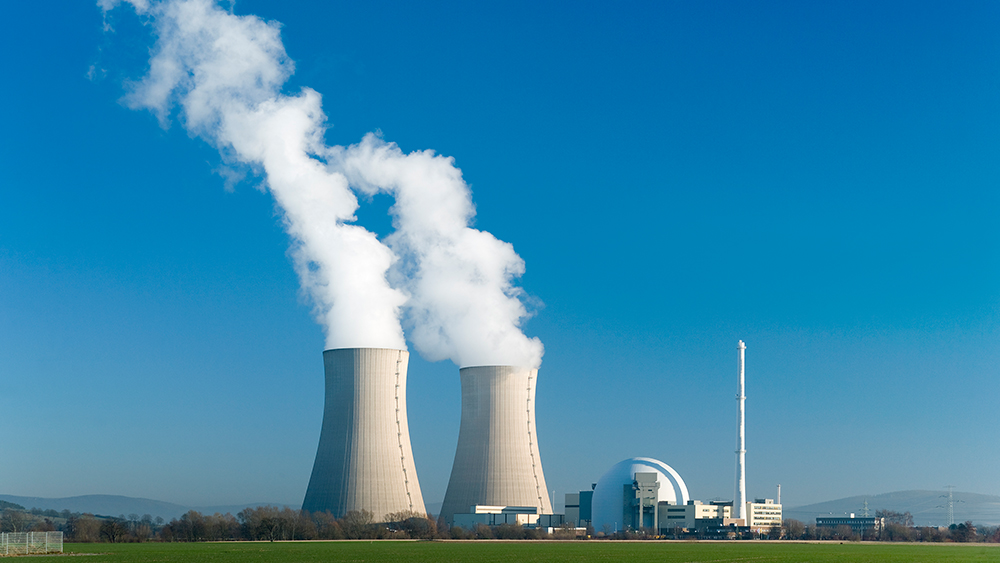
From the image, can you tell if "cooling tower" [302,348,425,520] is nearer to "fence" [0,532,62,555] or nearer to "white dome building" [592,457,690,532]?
"fence" [0,532,62,555]

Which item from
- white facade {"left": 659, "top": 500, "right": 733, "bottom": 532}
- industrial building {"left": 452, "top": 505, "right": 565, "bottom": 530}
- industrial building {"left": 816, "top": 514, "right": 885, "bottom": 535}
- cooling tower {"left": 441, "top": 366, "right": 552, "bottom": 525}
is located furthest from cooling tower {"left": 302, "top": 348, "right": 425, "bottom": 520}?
industrial building {"left": 816, "top": 514, "right": 885, "bottom": 535}

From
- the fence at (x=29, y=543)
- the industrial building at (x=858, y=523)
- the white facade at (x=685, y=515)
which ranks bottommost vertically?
the industrial building at (x=858, y=523)

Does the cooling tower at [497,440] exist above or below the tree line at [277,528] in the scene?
above

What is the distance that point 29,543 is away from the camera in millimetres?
29094

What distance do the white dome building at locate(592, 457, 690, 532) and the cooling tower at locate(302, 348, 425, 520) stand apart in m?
21.6

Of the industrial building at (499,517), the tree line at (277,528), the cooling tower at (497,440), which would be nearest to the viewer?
the tree line at (277,528)

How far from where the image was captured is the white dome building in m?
62.2

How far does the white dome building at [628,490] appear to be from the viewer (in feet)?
204

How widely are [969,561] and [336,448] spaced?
2708cm

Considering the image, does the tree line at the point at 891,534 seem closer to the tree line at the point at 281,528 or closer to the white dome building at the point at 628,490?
the white dome building at the point at 628,490

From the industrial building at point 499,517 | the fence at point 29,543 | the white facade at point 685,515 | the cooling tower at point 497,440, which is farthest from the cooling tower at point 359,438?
the white facade at point 685,515

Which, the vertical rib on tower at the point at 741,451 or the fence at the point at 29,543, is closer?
the fence at the point at 29,543

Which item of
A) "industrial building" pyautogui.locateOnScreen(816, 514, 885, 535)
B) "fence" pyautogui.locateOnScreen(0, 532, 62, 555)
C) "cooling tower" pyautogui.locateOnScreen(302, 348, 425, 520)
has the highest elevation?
"cooling tower" pyautogui.locateOnScreen(302, 348, 425, 520)

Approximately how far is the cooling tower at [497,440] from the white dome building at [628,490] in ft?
44.4
